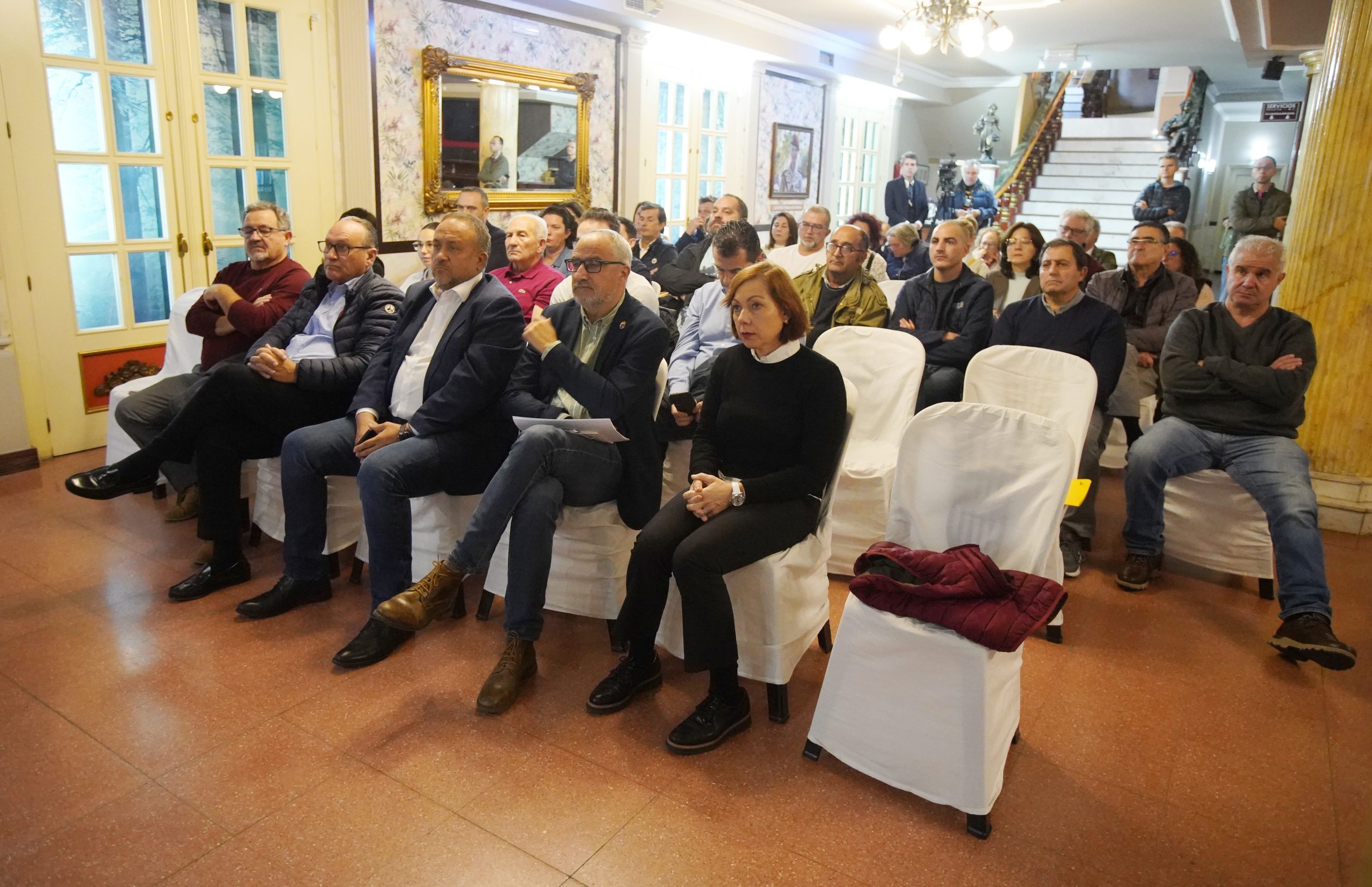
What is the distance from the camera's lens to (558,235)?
4645 mm

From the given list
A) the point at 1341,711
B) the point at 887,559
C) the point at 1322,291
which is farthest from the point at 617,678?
the point at 1322,291

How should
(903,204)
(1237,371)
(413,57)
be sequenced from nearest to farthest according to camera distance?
(1237,371)
(413,57)
(903,204)

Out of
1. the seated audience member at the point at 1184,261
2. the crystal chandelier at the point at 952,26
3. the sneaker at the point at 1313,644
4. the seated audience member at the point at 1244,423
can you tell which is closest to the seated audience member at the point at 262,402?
the seated audience member at the point at 1244,423

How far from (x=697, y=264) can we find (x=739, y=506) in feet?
12.0

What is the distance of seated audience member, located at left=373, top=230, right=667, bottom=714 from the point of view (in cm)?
263

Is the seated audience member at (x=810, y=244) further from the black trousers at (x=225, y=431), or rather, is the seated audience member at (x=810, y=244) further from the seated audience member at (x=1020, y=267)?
the black trousers at (x=225, y=431)

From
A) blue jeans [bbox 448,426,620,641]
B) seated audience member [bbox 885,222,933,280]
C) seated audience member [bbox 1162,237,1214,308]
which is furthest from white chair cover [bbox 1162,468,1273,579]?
seated audience member [bbox 885,222,933,280]

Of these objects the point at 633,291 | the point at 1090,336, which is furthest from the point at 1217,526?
the point at 633,291

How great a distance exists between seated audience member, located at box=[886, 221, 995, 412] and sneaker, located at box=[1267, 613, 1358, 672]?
4.99 ft

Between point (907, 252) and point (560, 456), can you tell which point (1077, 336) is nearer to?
point (560, 456)

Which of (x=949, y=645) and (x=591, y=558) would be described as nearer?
(x=949, y=645)

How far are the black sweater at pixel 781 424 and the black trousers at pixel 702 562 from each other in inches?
3.1

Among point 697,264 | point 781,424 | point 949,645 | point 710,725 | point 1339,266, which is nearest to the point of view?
point 949,645

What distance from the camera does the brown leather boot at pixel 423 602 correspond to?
256 cm
